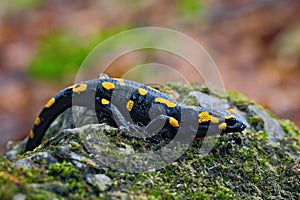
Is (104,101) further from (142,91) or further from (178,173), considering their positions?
(178,173)

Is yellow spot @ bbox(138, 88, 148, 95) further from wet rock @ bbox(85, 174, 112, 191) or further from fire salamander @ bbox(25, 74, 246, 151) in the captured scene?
wet rock @ bbox(85, 174, 112, 191)

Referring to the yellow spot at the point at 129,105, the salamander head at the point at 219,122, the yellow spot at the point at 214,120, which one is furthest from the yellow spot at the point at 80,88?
the yellow spot at the point at 214,120

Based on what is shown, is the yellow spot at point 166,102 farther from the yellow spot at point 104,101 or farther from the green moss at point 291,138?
the green moss at point 291,138

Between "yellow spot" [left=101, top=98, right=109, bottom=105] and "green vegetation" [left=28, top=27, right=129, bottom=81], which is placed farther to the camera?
"green vegetation" [left=28, top=27, right=129, bottom=81]

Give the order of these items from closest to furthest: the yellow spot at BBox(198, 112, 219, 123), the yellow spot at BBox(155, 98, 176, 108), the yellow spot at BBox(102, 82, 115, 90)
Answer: the yellow spot at BBox(198, 112, 219, 123) < the yellow spot at BBox(155, 98, 176, 108) < the yellow spot at BBox(102, 82, 115, 90)

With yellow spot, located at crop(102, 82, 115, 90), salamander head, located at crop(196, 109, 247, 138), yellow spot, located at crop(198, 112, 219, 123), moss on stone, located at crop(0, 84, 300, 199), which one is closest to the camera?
moss on stone, located at crop(0, 84, 300, 199)

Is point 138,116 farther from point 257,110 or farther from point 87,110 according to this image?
point 257,110

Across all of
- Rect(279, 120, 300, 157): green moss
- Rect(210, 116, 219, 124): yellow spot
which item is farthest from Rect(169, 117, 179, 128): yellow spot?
Rect(279, 120, 300, 157): green moss
